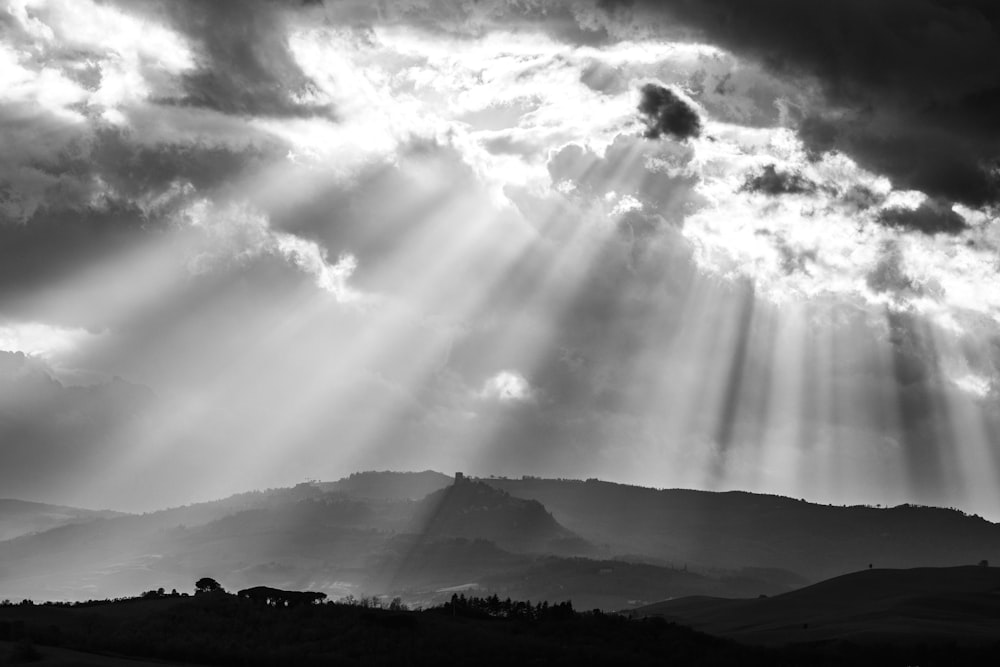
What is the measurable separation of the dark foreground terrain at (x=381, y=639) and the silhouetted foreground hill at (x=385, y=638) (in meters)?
0.12

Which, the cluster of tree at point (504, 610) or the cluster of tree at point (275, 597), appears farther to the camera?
the cluster of tree at point (504, 610)

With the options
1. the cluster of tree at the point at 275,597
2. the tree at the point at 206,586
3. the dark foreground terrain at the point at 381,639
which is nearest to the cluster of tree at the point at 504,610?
the dark foreground terrain at the point at 381,639

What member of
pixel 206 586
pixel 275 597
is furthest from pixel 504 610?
pixel 206 586

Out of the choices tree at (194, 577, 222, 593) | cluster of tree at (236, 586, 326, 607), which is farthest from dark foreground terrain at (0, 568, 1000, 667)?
tree at (194, 577, 222, 593)

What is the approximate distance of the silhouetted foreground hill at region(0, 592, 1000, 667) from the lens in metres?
91.2

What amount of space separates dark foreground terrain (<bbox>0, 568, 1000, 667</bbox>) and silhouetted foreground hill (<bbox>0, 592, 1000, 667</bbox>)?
0.12 m

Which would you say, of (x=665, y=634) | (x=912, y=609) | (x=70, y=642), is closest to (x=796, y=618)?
(x=912, y=609)

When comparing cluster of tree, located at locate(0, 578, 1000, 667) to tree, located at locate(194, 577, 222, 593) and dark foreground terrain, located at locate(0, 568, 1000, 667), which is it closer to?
dark foreground terrain, located at locate(0, 568, 1000, 667)

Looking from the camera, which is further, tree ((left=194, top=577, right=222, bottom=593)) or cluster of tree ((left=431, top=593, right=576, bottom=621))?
tree ((left=194, top=577, right=222, bottom=593))

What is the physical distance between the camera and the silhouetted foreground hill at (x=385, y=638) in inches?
3590

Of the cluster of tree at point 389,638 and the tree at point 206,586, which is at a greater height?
the tree at point 206,586

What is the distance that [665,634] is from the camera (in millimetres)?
111750

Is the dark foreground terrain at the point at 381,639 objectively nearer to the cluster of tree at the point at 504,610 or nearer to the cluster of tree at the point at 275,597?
the cluster of tree at the point at 504,610

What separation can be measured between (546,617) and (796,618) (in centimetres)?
8935
